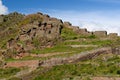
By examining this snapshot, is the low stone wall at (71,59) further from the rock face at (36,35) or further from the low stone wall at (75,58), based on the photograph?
the rock face at (36,35)

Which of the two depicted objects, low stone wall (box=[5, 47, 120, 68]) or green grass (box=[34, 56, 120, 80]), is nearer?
green grass (box=[34, 56, 120, 80])

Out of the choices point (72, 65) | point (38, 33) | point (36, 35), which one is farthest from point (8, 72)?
point (38, 33)

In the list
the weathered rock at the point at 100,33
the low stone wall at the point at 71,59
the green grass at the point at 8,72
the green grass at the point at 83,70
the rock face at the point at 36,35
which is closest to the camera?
the green grass at the point at 83,70

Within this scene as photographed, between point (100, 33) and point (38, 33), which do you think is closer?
point (38, 33)

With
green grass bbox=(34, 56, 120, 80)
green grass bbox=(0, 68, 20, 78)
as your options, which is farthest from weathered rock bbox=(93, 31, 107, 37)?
green grass bbox=(0, 68, 20, 78)

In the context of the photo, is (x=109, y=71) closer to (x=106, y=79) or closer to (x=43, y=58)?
(x=106, y=79)

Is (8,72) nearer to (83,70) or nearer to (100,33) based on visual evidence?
(83,70)

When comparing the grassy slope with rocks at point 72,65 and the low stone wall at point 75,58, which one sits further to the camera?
the low stone wall at point 75,58

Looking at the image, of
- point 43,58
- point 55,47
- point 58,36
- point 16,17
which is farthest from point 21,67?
point 16,17

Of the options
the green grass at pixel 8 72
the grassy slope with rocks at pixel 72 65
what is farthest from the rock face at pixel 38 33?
the green grass at pixel 8 72

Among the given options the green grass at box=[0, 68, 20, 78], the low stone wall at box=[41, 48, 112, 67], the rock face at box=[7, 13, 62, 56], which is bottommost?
the green grass at box=[0, 68, 20, 78]

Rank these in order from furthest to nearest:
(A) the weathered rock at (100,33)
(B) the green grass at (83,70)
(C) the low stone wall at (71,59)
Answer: (A) the weathered rock at (100,33), (C) the low stone wall at (71,59), (B) the green grass at (83,70)

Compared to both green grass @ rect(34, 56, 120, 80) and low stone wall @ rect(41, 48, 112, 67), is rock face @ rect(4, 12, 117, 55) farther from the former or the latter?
green grass @ rect(34, 56, 120, 80)

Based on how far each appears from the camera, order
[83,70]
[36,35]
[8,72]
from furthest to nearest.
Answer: [36,35], [8,72], [83,70]
